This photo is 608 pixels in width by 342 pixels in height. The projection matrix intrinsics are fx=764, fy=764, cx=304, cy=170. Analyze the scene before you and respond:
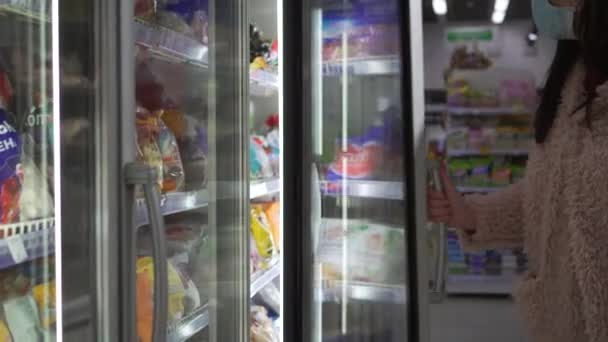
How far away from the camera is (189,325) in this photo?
1800 millimetres

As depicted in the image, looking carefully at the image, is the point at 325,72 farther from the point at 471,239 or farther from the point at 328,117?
the point at 471,239

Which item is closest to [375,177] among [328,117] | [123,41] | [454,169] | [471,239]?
[328,117]

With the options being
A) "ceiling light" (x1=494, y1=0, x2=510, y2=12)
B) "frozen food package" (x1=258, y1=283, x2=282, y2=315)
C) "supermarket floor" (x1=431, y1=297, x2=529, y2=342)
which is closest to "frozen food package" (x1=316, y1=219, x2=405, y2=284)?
"frozen food package" (x1=258, y1=283, x2=282, y2=315)

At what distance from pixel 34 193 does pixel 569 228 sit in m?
1.15

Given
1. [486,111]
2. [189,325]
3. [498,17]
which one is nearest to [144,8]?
[189,325]

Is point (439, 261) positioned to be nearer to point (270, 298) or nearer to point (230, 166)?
point (230, 166)

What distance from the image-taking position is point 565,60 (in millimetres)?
1819

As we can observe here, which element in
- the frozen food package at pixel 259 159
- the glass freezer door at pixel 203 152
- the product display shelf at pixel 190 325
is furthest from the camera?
the frozen food package at pixel 259 159

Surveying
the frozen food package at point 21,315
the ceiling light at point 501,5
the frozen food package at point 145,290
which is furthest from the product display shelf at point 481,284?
the frozen food package at point 21,315

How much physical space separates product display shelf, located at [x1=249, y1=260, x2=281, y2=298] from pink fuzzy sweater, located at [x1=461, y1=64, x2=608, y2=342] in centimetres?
73

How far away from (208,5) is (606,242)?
1.13 metres

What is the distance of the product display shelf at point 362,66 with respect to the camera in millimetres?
2378

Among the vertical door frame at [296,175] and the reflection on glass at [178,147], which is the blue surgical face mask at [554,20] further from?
the reflection on glass at [178,147]

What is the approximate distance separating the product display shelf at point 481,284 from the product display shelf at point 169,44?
5964 millimetres
